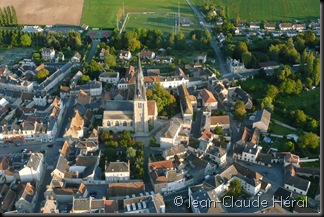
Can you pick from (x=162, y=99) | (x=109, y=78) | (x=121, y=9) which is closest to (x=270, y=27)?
(x=121, y=9)

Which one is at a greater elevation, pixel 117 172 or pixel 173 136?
pixel 173 136

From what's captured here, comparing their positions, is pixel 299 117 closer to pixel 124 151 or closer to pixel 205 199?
pixel 205 199

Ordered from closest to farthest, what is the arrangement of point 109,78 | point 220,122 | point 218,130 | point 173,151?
point 173,151 → point 218,130 → point 220,122 → point 109,78

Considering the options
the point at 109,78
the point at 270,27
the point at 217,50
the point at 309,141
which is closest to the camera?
the point at 309,141

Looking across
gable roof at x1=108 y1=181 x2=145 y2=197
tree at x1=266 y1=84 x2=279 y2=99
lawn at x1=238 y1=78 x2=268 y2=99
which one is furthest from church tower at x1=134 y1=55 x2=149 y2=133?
tree at x1=266 y1=84 x2=279 y2=99

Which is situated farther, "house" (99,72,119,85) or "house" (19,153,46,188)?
"house" (99,72,119,85)

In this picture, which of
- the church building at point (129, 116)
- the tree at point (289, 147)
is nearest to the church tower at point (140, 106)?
the church building at point (129, 116)

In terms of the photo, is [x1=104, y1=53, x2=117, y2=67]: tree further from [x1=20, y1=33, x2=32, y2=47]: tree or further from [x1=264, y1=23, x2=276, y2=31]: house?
[x1=264, y1=23, x2=276, y2=31]: house

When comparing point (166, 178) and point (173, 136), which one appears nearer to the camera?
point (166, 178)
